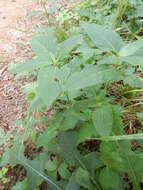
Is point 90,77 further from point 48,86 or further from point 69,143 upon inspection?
point 69,143

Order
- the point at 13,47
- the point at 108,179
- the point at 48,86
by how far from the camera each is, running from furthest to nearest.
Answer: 1. the point at 13,47
2. the point at 108,179
3. the point at 48,86

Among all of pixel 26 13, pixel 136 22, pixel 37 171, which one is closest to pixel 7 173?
pixel 37 171

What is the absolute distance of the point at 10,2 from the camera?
3.04m

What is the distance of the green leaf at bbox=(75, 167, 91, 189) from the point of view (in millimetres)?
1277

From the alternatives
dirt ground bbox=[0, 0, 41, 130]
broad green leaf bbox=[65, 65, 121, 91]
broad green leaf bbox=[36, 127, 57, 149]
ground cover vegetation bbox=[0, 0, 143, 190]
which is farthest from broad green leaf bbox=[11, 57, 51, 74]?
dirt ground bbox=[0, 0, 41, 130]

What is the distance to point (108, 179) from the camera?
4.03ft

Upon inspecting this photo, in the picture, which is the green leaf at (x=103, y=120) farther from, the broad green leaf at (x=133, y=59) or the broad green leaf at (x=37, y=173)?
the broad green leaf at (x=37, y=173)

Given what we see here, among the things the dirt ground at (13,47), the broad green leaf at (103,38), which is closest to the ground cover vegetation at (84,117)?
the broad green leaf at (103,38)

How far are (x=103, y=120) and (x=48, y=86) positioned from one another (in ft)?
0.80

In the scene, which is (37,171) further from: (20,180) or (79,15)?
(79,15)

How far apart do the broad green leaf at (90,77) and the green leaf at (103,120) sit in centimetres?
14

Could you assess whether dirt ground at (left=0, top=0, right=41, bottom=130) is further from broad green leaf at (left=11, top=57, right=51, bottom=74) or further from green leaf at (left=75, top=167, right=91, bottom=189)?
broad green leaf at (left=11, top=57, right=51, bottom=74)

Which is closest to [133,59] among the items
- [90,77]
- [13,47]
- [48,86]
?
[90,77]

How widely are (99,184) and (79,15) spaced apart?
4.79 feet
